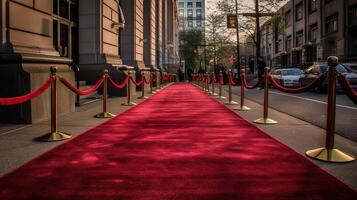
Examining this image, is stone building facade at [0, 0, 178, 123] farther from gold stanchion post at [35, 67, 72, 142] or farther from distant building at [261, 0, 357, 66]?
distant building at [261, 0, 357, 66]

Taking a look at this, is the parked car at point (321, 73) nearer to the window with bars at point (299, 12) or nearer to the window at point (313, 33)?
the window at point (313, 33)

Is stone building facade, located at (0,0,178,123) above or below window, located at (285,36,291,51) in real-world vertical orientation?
below

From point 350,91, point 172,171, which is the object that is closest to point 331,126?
point 350,91

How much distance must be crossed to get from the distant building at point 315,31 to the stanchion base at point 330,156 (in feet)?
114

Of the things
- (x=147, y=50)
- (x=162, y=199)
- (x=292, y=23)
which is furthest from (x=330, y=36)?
(x=162, y=199)

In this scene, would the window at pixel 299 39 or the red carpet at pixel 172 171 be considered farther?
the window at pixel 299 39

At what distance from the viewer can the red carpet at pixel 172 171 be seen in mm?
3799

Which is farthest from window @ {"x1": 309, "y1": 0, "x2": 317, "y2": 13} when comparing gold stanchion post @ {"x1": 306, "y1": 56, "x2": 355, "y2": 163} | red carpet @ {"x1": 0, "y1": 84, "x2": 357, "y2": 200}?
gold stanchion post @ {"x1": 306, "y1": 56, "x2": 355, "y2": 163}

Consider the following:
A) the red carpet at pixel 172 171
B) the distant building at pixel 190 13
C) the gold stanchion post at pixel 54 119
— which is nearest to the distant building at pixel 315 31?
the red carpet at pixel 172 171

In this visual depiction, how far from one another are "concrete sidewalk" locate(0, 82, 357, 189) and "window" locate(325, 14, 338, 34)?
39.6 metres

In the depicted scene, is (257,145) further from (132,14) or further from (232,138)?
(132,14)

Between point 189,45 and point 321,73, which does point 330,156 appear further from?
point 189,45

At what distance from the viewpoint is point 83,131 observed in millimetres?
7637

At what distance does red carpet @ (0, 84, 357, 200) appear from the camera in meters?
3.80
